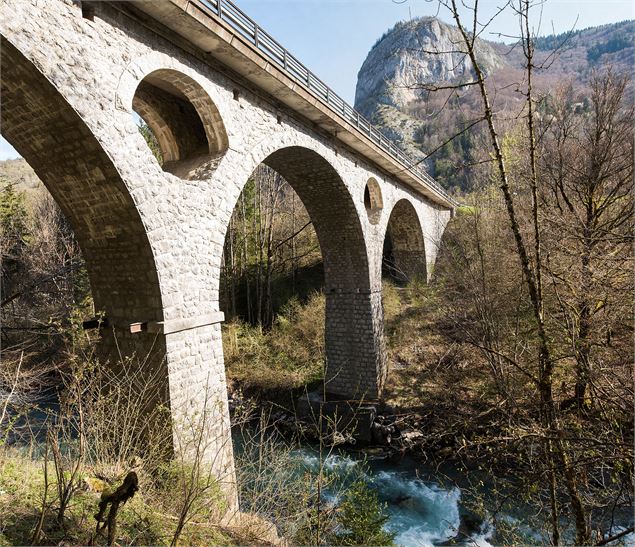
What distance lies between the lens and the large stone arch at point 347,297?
1098 cm

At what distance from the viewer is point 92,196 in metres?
4.82

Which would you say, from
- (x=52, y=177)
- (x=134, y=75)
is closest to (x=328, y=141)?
(x=134, y=75)

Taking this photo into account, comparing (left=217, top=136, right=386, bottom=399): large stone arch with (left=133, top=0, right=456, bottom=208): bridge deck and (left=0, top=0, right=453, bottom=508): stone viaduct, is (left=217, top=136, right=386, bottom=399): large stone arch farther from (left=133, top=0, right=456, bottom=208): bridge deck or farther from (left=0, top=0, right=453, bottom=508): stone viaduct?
(left=0, top=0, right=453, bottom=508): stone viaduct

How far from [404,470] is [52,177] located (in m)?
9.32

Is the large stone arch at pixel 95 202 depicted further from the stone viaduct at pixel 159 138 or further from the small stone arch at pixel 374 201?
the small stone arch at pixel 374 201

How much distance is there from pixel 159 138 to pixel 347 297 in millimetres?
7053

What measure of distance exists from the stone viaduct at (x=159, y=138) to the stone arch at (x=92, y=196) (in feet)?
0.05

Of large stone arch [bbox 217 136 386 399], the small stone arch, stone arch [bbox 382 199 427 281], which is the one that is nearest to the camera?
large stone arch [bbox 217 136 386 399]

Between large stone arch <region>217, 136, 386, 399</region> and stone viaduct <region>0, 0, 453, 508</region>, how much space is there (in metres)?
2.97

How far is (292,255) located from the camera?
757 inches

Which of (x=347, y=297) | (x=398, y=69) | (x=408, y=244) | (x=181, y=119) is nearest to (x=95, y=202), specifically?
(x=181, y=119)

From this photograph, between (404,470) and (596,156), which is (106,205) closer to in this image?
(404,470)

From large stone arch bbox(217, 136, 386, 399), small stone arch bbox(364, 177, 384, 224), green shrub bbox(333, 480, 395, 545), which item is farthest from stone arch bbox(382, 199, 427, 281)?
green shrub bbox(333, 480, 395, 545)

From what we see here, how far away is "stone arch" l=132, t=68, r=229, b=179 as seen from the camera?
225 inches
